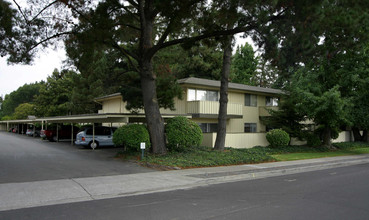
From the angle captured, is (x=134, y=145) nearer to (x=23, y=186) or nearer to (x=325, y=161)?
(x=23, y=186)

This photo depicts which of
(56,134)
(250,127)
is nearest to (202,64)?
(250,127)

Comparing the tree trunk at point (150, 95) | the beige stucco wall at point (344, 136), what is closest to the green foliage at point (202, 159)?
the tree trunk at point (150, 95)

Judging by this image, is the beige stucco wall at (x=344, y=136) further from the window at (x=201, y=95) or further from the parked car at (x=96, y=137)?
the parked car at (x=96, y=137)

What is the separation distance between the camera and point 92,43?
1320 centimetres

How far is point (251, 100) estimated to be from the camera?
90.6 feet

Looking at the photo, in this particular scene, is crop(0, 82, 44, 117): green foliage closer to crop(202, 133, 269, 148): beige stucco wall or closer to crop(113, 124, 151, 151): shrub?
crop(202, 133, 269, 148): beige stucco wall

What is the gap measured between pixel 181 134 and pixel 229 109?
29.6ft

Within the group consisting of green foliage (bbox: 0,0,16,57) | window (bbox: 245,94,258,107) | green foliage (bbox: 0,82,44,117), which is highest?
green foliage (bbox: 0,82,44,117)

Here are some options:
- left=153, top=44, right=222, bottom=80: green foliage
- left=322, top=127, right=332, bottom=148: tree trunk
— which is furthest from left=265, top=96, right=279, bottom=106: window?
left=153, top=44, right=222, bottom=80: green foliage

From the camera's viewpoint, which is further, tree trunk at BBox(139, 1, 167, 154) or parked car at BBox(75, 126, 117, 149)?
parked car at BBox(75, 126, 117, 149)

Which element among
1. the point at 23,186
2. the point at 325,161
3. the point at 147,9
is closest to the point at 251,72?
the point at 325,161

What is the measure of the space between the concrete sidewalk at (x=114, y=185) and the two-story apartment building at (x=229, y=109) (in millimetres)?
7198

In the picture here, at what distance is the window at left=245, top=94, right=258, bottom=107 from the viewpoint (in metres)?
27.3

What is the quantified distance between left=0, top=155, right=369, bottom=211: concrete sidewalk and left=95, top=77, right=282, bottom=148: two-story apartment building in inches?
283
